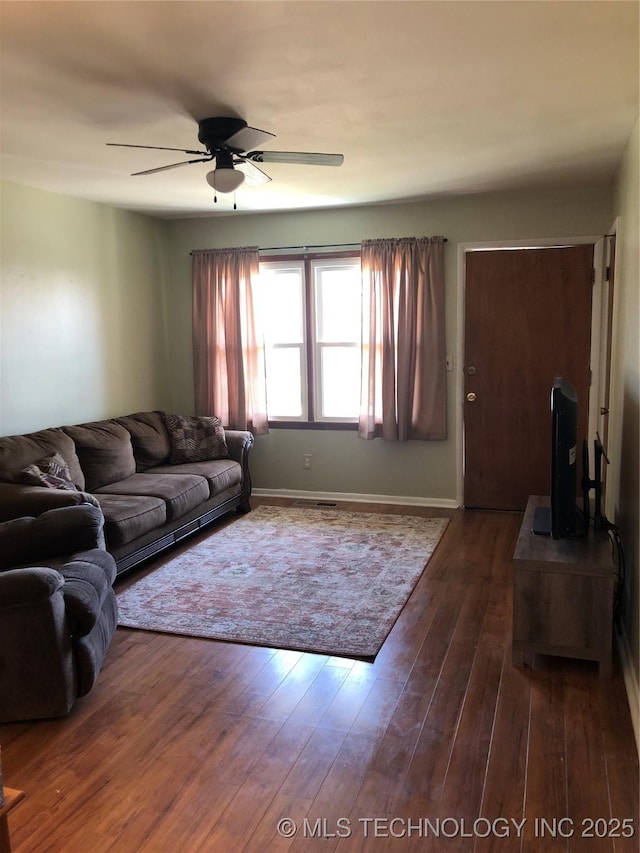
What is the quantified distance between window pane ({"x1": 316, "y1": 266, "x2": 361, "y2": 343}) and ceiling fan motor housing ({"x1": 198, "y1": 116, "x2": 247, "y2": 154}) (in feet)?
8.40

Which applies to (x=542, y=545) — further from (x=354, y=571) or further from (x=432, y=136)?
(x=432, y=136)

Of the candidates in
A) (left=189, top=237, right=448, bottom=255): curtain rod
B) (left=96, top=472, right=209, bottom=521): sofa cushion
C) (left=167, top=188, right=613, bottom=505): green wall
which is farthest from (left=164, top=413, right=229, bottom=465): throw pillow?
(left=189, top=237, right=448, bottom=255): curtain rod

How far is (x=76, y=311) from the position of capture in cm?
496

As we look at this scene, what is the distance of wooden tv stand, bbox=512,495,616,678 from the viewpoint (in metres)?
2.74

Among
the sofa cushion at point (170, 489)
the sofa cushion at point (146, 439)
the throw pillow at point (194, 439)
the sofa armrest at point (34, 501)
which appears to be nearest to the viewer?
the sofa armrest at point (34, 501)

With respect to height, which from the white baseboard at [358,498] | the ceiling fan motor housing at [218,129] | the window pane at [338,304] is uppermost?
the ceiling fan motor housing at [218,129]

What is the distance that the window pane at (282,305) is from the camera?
228 inches

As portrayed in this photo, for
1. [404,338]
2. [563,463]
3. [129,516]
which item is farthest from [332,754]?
[404,338]

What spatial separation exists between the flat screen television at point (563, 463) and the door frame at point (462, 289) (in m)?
2.22

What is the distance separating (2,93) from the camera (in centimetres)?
274

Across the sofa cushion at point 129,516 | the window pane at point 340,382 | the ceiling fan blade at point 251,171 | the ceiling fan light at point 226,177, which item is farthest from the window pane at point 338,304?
the ceiling fan light at point 226,177

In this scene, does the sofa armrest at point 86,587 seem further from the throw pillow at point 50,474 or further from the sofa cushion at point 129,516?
the throw pillow at point 50,474

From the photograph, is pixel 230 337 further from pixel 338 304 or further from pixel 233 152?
pixel 233 152

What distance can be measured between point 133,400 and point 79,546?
109 inches
